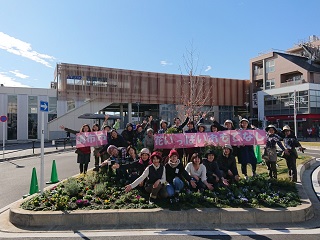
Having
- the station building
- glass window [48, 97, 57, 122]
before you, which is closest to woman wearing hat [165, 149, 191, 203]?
the station building

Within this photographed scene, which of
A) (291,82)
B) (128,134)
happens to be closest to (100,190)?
(128,134)

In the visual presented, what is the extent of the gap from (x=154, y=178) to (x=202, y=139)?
272 centimetres

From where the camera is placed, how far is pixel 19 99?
33594mm

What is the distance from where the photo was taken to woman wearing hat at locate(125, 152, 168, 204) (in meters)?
5.35

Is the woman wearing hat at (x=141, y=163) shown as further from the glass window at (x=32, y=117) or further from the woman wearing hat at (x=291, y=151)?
the glass window at (x=32, y=117)

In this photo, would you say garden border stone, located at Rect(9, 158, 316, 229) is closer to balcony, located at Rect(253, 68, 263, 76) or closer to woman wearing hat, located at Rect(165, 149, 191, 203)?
woman wearing hat, located at Rect(165, 149, 191, 203)

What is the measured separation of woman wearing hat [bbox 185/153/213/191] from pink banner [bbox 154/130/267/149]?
1.86 meters

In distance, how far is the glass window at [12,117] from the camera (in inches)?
1300

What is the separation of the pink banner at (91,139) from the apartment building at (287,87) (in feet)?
108

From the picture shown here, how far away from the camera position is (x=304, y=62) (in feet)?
135

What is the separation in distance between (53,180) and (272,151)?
6.85 metres

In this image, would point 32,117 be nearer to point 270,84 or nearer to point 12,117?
point 12,117

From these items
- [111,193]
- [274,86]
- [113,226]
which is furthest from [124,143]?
[274,86]

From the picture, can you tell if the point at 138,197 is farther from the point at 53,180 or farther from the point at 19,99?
the point at 19,99
